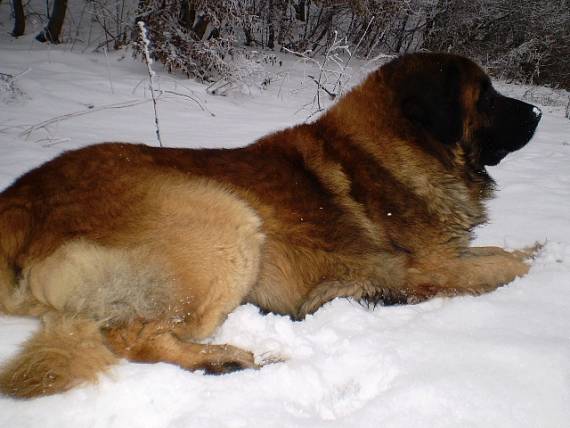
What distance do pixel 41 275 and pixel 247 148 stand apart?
1209mm

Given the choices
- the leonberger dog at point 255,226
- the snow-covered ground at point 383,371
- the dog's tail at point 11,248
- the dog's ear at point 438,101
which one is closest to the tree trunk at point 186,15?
the snow-covered ground at point 383,371

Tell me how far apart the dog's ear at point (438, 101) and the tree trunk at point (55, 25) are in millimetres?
8062

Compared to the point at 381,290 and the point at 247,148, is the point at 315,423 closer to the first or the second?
the point at 381,290

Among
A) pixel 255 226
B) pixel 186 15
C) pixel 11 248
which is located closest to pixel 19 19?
pixel 186 15

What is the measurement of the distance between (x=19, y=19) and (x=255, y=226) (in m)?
9.10

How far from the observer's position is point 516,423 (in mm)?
1326

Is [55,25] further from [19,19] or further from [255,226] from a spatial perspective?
[255,226]

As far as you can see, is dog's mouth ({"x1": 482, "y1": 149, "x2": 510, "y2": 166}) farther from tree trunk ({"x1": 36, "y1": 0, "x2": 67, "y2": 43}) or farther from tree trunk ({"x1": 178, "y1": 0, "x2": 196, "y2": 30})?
tree trunk ({"x1": 36, "y1": 0, "x2": 67, "y2": 43})

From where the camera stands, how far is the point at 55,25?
7.87 meters

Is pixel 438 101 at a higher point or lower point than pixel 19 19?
higher

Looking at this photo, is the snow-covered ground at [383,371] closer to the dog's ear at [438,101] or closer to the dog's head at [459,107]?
the dog's head at [459,107]

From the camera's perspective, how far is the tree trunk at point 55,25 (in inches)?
306

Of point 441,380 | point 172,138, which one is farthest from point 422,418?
point 172,138

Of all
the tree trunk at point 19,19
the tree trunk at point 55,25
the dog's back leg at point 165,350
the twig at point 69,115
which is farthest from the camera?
the tree trunk at point 19,19
